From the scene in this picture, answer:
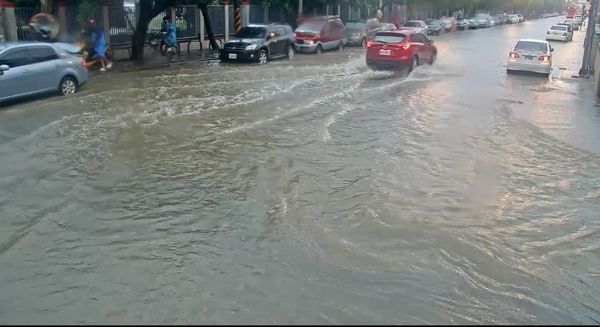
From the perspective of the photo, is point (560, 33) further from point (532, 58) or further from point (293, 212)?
point (293, 212)

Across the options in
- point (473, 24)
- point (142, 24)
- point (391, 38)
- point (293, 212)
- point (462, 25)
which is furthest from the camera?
point (473, 24)

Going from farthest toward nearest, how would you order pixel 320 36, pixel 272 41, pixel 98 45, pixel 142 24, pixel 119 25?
1. pixel 320 36
2. pixel 119 25
3. pixel 272 41
4. pixel 142 24
5. pixel 98 45

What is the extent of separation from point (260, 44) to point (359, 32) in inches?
467

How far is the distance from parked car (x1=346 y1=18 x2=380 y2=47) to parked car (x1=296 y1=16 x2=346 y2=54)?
168 centimetres

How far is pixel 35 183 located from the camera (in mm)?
9023

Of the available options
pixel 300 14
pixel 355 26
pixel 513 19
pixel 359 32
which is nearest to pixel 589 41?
pixel 359 32

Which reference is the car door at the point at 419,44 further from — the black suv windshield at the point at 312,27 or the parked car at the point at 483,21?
the parked car at the point at 483,21

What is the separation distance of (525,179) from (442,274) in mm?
4439

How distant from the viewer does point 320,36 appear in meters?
30.0

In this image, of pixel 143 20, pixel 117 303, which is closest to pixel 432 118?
pixel 117 303

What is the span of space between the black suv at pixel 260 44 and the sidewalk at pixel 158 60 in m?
1.51

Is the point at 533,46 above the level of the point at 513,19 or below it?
below

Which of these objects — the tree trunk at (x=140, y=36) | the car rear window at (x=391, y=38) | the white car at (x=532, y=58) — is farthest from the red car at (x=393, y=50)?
the tree trunk at (x=140, y=36)

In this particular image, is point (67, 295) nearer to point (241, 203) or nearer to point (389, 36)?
point (241, 203)
